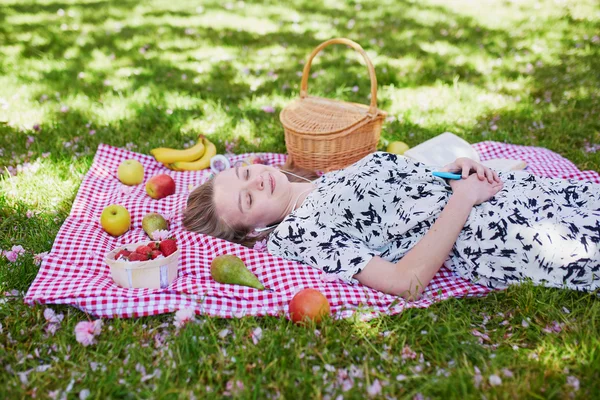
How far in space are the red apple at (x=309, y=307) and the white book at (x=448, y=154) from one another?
74.5 inches

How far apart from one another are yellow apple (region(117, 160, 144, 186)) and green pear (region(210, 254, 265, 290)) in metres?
1.75

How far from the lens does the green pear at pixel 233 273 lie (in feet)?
10.1

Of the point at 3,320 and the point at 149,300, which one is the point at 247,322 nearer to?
the point at 149,300

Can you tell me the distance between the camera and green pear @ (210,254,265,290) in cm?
309

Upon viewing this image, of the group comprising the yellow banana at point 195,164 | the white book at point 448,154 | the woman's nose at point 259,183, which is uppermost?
the woman's nose at point 259,183

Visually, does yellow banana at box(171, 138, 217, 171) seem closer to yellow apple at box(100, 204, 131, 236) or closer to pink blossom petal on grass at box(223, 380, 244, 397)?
yellow apple at box(100, 204, 131, 236)

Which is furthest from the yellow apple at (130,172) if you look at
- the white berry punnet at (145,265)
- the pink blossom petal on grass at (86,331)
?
the pink blossom petal on grass at (86,331)

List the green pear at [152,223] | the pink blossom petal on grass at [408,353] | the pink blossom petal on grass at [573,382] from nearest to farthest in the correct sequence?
the pink blossom petal on grass at [573,382] < the pink blossom petal on grass at [408,353] < the green pear at [152,223]

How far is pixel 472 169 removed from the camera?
3277 mm

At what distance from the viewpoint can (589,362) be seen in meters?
2.29

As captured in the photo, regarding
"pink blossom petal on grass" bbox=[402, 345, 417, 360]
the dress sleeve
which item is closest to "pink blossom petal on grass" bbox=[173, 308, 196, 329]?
the dress sleeve

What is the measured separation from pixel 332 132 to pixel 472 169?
4.50ft

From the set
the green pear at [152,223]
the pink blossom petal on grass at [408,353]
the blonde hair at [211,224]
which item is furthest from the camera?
the green pear at [152,223]

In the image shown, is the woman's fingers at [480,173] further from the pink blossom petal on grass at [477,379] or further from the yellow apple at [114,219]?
the yellow apple at [114,219]
